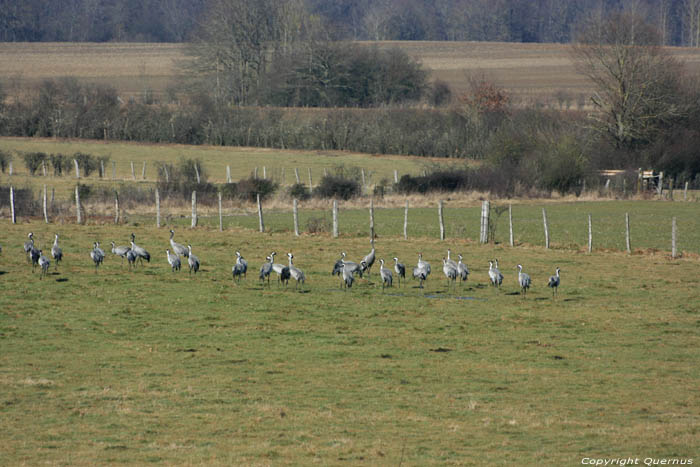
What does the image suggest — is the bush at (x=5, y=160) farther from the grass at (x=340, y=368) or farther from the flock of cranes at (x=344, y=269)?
the flock of cranes at (x=344, y=269)

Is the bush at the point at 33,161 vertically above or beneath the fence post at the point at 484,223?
above

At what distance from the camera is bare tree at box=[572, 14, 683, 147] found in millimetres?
78562

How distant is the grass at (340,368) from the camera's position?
14.1 meters

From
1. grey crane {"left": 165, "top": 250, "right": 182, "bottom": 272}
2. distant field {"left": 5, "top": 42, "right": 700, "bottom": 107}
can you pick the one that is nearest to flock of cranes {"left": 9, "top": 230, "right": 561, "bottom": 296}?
grey crane {"left": 165, "top": 250, "right": 182, "bottom": 272}

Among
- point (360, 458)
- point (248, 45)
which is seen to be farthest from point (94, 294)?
point (248, 45)

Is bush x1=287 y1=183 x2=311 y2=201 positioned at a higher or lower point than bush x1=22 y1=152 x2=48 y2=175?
lower

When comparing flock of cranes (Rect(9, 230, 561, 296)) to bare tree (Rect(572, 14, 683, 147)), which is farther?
bare tree (Rect(572, 14, 683, 147))

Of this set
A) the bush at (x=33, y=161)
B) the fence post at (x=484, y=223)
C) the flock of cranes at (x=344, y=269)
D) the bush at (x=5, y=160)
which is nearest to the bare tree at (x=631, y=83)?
the fence post at (x=484, y=223)

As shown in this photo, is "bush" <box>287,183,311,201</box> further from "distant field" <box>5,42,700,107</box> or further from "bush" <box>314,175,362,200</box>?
"distant field" <box>5,42,700,107</box>

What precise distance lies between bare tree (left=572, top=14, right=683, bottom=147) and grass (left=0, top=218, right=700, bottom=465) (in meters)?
49.5

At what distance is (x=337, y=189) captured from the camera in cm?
6209

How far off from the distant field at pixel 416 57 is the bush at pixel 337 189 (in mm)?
61304

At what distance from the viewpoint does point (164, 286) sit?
28.8 metres

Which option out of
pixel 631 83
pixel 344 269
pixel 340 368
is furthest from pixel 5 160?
pixel 340 368
